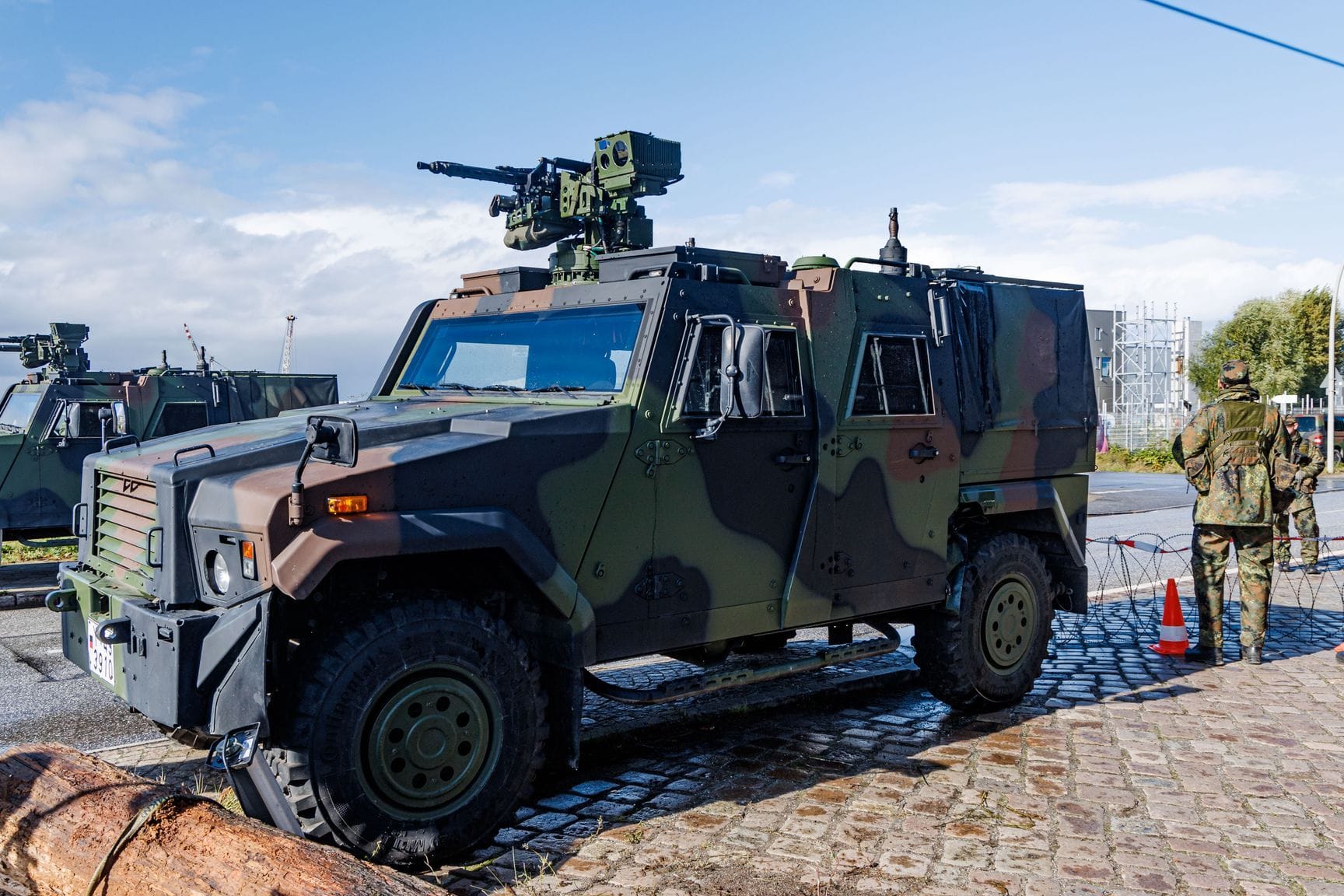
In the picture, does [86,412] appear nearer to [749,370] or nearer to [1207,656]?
[749,370]

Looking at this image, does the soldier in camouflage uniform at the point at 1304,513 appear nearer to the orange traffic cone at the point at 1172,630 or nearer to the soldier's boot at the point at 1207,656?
the orange traffic cone at the point at 1172,630

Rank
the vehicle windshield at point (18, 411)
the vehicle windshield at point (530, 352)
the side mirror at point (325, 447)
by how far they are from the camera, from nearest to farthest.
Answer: the side mirror at point (325, 447), the vehicle windshield at point (530, 352), the vehicle windshield at point (18, 411)

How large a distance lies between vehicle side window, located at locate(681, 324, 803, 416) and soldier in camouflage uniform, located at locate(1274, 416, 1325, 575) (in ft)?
22.6

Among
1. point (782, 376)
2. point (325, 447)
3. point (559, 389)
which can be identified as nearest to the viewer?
point (325, 447)

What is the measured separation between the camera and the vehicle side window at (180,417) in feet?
46.7

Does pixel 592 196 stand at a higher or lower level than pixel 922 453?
higher

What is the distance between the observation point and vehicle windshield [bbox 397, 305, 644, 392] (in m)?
5.31

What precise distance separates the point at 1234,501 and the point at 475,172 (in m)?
6.77

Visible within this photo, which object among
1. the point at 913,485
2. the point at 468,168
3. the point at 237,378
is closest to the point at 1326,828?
the point at 913,485

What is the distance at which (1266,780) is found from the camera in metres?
5.45

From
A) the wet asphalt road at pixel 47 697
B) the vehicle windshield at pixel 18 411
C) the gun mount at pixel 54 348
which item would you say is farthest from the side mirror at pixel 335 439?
the gun mount at pixel 54 348

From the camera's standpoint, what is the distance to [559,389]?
5387 mm

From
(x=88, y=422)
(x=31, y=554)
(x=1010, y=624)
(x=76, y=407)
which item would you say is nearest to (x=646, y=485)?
(x=1010, y=624)

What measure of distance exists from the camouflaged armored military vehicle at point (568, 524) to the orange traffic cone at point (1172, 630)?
1329mm
